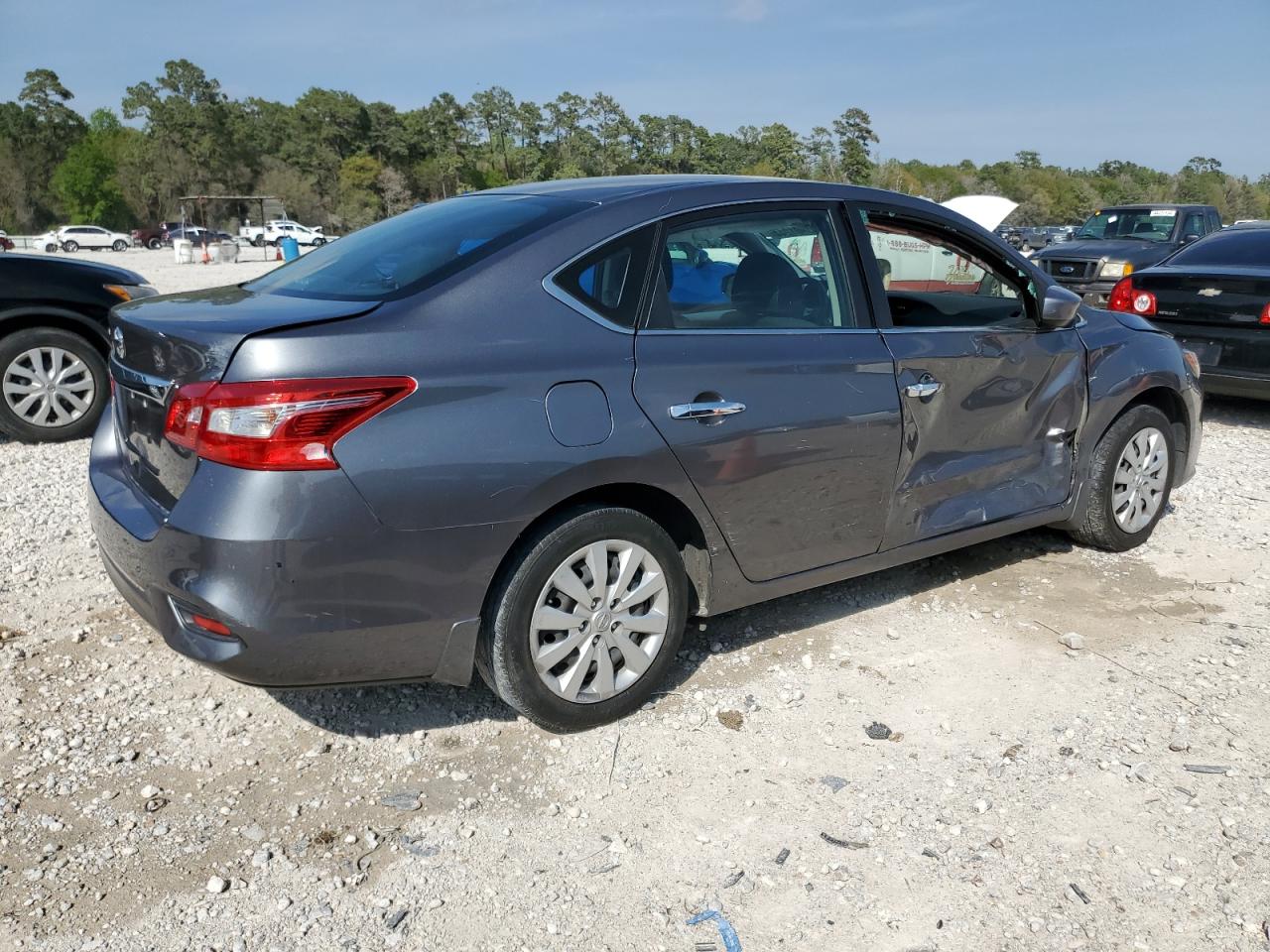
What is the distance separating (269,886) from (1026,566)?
12.2ft

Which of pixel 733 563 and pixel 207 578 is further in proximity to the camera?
pixel 733 563

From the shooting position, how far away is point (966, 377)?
13.3ft

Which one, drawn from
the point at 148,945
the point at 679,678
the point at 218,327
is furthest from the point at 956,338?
the point at 148,945

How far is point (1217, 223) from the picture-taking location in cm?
1545

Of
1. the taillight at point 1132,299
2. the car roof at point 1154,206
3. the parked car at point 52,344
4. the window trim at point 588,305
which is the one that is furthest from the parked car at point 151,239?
the window trim at point 588,305

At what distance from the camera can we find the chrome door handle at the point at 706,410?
3.20 meters

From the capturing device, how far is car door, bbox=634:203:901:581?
327 centimetres

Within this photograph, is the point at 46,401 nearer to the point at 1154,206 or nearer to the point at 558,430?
the point at 558,430

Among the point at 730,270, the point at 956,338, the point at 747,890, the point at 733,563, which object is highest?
the point at 730,270

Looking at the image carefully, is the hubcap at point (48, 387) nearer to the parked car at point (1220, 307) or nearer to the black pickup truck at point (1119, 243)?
the parked car at point (1220, 307)

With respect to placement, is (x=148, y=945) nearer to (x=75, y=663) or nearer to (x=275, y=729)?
(x=275, y=729)

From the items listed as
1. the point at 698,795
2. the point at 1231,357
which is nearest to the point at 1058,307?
the point at 698,795

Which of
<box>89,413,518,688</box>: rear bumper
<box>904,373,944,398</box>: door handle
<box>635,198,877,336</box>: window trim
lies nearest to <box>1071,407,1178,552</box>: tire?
<box>904,373,944,398</box>: door handle

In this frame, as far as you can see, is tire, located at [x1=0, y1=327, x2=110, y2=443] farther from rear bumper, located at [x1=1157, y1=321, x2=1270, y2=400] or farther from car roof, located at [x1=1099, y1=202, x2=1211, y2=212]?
car roof, located at [x1=1099, y1=202, x2=1211, y2=212]
